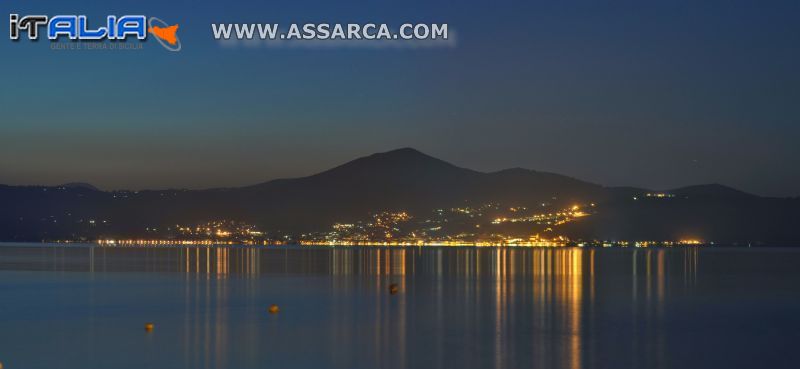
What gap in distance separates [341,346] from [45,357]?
7512mm

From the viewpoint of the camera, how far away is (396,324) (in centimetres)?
3050

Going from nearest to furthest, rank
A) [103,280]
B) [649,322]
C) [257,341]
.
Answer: [257,341]
[649,322]
[103,280]

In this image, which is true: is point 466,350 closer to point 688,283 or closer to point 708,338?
point 708,338

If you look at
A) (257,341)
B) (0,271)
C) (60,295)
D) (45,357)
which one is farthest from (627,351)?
(0,271)

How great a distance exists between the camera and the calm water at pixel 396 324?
2359cm

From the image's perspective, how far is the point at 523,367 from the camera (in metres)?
22.4

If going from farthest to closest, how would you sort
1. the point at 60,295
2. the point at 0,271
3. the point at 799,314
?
the point at 0,271
the point at 60,295
the point at 799,314

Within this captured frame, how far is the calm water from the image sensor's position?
23.6 metres

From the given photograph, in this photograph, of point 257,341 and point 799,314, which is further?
point 799,314

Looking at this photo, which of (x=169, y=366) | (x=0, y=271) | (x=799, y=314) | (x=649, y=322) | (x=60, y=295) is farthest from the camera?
(x=0, y=271)

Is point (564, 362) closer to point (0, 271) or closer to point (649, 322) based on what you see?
point (649, 322)

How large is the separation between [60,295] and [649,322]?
25141 mm

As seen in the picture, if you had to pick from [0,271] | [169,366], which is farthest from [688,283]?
[0,271]

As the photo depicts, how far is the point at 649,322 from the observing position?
104 ft
